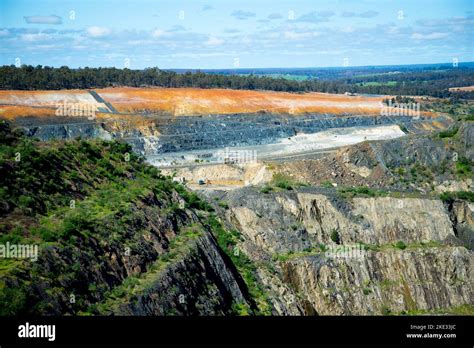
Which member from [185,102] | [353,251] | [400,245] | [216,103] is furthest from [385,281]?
[216,103]

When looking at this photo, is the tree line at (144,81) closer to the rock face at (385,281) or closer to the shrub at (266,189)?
the shrub at (266,189)

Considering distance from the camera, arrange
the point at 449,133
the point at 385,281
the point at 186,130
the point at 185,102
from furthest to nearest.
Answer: the point at 185,102 → the point at 186,130 → the point at 449,133 → the point at 385,281

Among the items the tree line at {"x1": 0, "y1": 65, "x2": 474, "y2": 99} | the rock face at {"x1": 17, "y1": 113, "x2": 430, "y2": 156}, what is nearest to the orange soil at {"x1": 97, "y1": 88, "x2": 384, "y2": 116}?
the rock face at {"x1": 17, "y1": 113, "x2": 430, "y2": 156}

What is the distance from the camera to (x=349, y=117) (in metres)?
104

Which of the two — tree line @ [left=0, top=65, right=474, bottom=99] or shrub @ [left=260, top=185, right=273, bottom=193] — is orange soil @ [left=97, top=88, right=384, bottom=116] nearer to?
tree line @ [left=0, top=65, right=474, bottom=99]

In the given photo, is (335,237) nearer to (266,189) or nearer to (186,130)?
(266,189)

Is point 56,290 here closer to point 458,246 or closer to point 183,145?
point 458,246

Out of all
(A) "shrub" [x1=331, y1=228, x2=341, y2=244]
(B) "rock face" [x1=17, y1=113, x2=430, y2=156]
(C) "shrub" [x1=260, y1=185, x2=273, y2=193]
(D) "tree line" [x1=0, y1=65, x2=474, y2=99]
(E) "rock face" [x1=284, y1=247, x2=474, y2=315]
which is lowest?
(E) "rock face" [x1=284, y1=247, x2=474, y2=315]

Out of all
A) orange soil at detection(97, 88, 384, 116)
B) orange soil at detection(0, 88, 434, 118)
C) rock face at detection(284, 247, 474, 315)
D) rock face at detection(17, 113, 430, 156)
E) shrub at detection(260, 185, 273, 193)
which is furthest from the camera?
orange soil at detection(97, 88, 384, 116)

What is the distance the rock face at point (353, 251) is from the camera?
45.5 metres

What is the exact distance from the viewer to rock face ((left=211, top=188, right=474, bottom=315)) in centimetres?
4547

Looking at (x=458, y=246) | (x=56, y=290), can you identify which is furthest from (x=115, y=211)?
(x=458, y=246)

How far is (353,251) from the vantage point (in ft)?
161

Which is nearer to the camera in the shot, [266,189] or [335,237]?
[335,237]
